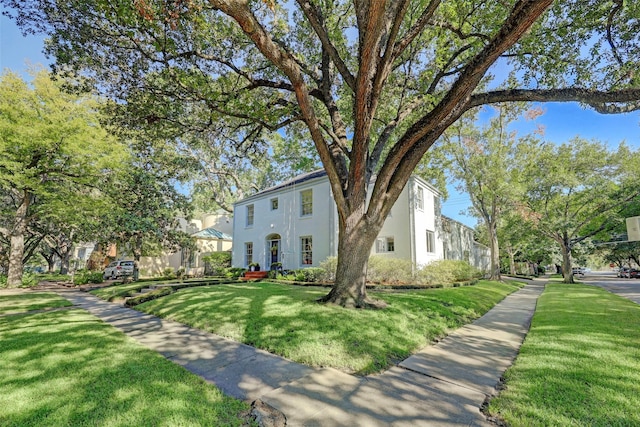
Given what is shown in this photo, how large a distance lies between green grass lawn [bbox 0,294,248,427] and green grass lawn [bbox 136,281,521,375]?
1.64 meters

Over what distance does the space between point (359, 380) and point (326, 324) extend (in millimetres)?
1920

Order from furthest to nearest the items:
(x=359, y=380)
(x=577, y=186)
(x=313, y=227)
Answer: (x=577, y=186) → (x=313, y=227) → (x=359, y=380)

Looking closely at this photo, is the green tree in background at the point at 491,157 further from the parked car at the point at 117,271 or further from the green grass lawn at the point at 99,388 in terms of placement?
the parked car at the point at 117,271

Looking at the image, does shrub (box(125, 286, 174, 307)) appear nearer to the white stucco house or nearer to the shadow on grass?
the shadow on grass

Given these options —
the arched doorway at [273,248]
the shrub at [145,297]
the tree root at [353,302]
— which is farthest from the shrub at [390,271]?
the shrub at [145,297]

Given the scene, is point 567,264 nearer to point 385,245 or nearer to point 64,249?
point 385,245

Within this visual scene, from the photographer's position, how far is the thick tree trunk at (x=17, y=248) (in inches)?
644

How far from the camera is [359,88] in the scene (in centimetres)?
596

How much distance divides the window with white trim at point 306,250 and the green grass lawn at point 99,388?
12782 millimetres

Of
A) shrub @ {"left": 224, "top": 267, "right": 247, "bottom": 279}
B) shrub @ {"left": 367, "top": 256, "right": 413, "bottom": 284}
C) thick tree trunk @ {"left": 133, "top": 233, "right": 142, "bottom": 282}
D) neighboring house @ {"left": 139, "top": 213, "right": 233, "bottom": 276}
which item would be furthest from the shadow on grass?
neighboring house @ {"left": 139, "top": 213, "right": 233, "bottom": 276}

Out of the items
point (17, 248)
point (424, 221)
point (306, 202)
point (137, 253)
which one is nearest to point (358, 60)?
point (306, 202)

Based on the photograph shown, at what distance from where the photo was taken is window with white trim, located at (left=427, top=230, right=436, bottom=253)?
18600 mm

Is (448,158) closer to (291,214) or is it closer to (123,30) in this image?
(291,214)

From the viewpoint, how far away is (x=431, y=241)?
19000 millimetres
